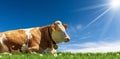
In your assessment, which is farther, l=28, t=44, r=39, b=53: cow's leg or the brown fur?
the brown fur

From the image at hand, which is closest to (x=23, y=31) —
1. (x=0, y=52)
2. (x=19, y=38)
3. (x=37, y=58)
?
(x=19, y=38)

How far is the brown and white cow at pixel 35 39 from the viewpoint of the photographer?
524 inches

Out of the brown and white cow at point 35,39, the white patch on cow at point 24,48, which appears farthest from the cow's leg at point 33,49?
the white patch on cow at point 24,48

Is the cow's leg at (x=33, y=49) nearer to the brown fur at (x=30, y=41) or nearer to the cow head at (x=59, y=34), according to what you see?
the brown fur at (x=30, y=41)

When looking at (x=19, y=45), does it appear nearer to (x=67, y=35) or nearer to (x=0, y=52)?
(x=0, y=52)

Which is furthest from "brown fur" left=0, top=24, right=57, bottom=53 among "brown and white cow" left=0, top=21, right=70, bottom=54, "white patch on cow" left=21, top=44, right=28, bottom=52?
"white patch on cow" left=21, top=44, right=28, bottom=52

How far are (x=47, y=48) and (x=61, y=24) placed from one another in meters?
1.37

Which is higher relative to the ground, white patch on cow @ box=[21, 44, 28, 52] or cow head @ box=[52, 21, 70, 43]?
cow head @ box=[52, 21, 70, 43]

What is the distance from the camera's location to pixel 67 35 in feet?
46.1

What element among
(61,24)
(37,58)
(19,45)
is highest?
(61,24)

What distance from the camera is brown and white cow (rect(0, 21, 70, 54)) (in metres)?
13.3

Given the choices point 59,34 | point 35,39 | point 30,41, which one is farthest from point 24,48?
point 59,34

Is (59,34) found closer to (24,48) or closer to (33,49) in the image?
(33,49)

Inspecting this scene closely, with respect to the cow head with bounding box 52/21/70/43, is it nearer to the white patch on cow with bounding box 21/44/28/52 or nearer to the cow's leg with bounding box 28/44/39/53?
the cow's leg with bounding box 28/44/39/53
